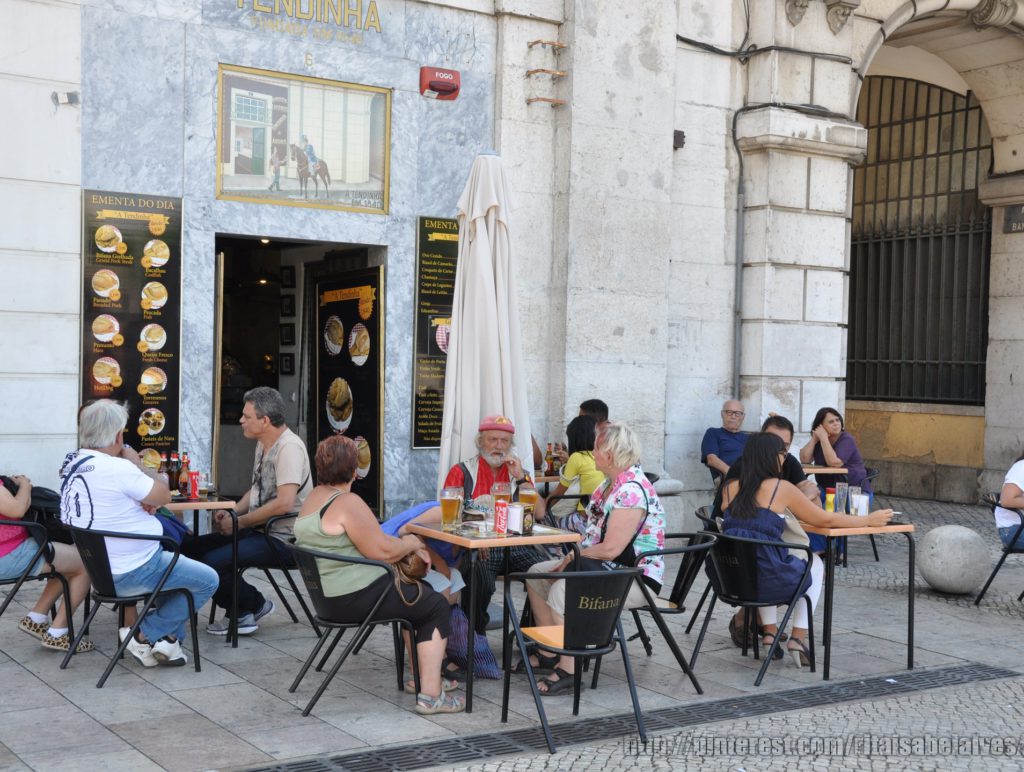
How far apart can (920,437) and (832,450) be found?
536cm

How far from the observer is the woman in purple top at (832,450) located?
1017cm

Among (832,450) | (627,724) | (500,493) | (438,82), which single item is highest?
(438,82)

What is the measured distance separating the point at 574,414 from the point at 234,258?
Answer: 4.01 meters

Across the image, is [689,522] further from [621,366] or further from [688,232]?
[688,232]

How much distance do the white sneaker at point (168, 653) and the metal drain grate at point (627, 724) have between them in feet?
5.05

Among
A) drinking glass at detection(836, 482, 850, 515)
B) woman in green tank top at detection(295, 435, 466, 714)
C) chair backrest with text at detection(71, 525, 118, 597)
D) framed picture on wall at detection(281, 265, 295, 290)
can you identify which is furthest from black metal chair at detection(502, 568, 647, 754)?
framed picture on wall at detection(281, 265, 295, 290)

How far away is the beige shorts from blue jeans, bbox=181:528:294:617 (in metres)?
1.46

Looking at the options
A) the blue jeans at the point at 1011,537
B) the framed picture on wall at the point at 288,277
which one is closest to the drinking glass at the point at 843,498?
the blue jeans at the point at 1011,537

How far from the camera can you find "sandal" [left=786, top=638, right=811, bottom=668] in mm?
6254

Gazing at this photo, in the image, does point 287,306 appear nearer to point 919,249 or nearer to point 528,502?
point 528,502

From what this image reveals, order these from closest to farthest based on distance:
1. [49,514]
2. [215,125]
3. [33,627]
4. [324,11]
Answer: [33,627], [49,514], [215,125], [324,11]

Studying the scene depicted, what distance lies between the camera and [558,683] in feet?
18.3

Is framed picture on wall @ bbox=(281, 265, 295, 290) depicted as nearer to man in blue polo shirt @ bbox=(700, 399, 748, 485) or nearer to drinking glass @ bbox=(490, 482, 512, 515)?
man in blue polo shirt @ bbox=(700, 399, 748, 485)

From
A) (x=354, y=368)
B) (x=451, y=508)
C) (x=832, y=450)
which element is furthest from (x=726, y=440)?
(x=451, y=508)
